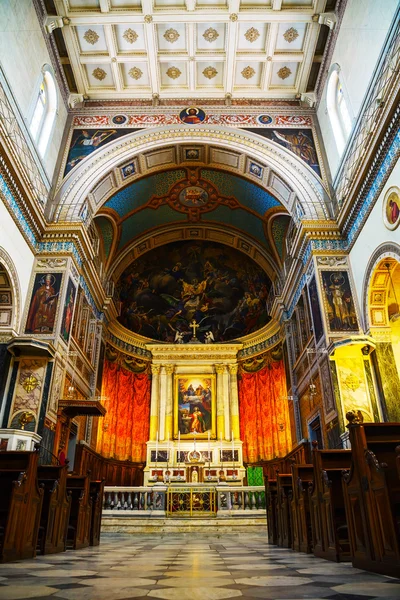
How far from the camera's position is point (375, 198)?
10.0m

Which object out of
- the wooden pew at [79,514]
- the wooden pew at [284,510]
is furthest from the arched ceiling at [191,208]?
the wooden pew at [284,510]

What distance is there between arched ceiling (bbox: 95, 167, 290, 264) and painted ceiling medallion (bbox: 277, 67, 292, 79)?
3.59 m

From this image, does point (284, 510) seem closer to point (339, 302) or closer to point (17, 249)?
point (339, 302)

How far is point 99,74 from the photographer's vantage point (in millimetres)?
14828

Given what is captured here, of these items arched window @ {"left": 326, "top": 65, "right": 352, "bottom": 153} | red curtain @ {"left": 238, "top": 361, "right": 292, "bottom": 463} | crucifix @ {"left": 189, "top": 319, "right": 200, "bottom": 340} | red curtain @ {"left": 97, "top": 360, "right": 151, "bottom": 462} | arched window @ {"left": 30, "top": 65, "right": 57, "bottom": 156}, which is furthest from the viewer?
crucifix @ {"left": 189, "top": 319, "right": 200, "bottom": 340}

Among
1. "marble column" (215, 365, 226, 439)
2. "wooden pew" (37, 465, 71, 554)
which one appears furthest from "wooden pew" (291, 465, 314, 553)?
"marble column" (215, 365, 226, 439)

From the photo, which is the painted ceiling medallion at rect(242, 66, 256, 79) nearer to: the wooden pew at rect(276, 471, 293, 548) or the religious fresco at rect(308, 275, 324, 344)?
the religious fresco at rect(308, 275, 324, 344)

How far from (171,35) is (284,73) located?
392 centimetres

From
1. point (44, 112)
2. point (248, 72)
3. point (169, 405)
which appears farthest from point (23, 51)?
point (169, 405)

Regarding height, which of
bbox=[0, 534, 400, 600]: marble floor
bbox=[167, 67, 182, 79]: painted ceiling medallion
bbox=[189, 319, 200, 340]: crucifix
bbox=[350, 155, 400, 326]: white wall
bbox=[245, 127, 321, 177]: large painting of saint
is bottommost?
bbox=[0, 534, 400, 600]: marble floor

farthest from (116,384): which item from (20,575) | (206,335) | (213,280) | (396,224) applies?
(20,575)

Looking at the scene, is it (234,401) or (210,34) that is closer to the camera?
(210,34)

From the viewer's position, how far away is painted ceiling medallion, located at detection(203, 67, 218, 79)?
48.4 feet

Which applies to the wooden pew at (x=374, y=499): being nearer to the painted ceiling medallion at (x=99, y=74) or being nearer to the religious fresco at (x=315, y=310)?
the religious fresco at (x=315, y=310)
